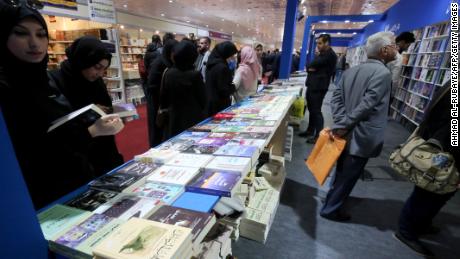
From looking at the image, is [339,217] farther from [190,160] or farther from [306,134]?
[306,134]

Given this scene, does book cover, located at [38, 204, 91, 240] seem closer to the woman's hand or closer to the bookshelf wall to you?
the woman's hand

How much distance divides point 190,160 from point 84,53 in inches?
37.5

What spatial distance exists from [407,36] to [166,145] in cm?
388

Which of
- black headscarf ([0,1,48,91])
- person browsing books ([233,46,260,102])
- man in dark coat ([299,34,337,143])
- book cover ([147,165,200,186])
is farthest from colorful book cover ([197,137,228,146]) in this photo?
man in dark coat ([299,34,337,143])

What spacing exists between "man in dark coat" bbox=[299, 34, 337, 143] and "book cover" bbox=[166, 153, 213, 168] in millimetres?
3257

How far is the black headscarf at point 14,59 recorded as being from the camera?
833mm

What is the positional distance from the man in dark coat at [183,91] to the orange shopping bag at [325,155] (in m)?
1.21

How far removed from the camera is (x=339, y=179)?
2.17 meters

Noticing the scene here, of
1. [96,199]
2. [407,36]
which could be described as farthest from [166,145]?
[407,36]

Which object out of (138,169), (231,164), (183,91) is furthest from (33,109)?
(183,91)

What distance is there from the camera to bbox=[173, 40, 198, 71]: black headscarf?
2.13 meters

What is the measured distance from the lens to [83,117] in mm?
958

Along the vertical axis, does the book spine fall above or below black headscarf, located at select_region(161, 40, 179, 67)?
below

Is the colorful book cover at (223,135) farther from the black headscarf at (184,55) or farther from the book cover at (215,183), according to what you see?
the black headscarf at (184,55)
